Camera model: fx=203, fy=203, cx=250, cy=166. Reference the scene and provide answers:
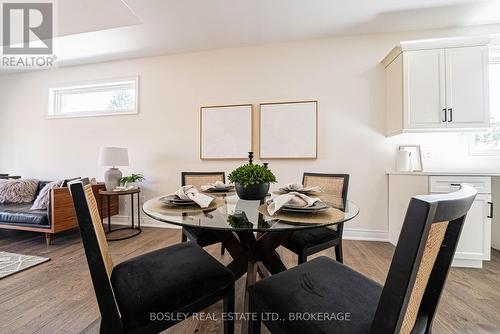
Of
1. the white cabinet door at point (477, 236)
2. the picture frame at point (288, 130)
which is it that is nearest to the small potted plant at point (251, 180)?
the picture frame at point (288, 130)

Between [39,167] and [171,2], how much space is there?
3.69 m

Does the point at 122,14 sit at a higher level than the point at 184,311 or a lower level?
higher

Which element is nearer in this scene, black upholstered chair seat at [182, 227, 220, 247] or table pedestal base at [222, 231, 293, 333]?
table pedestal base at [222, 231, 293, 333]

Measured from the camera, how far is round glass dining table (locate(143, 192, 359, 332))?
87 cm

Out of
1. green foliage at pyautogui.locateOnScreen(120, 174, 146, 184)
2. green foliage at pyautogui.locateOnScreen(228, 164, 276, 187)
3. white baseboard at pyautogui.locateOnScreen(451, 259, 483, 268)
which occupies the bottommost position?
white baseboard at pyautogui.locateOnScreen(451, 259, 483, 268)

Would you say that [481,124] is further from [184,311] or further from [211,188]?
[184,311]

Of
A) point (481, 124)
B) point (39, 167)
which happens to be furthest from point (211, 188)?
point (39, 167)

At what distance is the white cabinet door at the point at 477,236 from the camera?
75.4 inches

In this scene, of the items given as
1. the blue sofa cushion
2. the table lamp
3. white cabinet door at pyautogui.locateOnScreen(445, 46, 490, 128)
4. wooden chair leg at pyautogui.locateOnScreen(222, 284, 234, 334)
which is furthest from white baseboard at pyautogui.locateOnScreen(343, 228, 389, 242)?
the blue sofa cushion

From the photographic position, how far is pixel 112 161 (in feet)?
9.13

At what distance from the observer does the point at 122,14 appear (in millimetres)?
2312

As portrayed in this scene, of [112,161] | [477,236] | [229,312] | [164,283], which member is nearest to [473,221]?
[477,236]

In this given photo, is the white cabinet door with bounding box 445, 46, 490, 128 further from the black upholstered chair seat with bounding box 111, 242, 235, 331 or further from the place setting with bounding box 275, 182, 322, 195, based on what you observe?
the black upholstered chair seat with bounding box 111, 242, 235, 331

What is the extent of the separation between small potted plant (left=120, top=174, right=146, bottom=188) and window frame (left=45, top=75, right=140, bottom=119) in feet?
3.40
